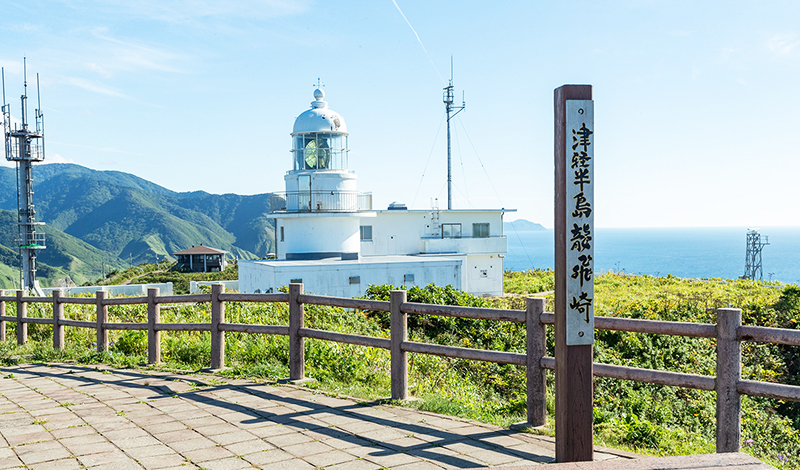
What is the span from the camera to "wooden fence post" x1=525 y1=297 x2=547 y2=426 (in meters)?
5.16

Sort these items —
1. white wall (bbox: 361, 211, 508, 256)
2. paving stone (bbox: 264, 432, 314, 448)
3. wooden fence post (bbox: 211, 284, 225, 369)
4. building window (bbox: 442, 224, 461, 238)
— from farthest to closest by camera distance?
building window (bbox: 442, 224, 461, 238) < white wall (bbox: 361, 211, 508, 256) < wooden fence post (bbox: 211, 284, 225, 369) < paving stone (bbox: 264, 432, 314, 448)

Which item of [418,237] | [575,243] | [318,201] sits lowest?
[418,237]

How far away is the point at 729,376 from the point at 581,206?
169cm

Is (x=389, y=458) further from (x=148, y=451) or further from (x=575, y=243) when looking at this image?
(x=575, y=243)

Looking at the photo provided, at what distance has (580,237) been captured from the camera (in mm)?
3939

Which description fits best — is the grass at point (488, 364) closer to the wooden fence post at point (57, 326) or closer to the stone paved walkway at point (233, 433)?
the wooden fence post at point (57, 326)

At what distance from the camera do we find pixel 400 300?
19.8 ft

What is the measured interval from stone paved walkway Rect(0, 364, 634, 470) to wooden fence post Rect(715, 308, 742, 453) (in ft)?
2.43

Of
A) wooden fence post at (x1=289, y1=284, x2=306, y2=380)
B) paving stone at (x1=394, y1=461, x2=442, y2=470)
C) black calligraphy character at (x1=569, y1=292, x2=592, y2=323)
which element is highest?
black calligraphy character at (x1=569, y1=292, x2=592, y2=323)

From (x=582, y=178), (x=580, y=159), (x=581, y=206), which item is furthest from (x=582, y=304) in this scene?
(x=580, y=159)

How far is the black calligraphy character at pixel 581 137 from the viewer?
3.94 meters

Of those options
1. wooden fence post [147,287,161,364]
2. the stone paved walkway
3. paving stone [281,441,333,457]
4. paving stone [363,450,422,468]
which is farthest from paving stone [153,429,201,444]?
wooden fence post [147,287,161,364]

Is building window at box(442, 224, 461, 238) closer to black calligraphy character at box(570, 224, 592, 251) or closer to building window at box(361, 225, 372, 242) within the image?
building window at box(361, 225, 372, 242)

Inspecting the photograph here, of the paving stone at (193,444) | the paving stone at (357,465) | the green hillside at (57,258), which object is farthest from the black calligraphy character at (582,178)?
the green hillside at (57,258)
